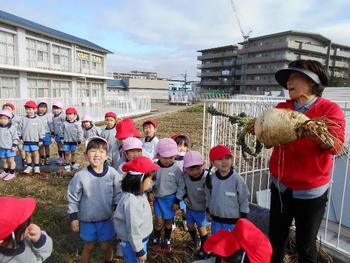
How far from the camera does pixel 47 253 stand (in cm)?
210

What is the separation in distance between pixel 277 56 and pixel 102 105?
48050mm

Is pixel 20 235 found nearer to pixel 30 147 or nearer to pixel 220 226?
pixel 220 226

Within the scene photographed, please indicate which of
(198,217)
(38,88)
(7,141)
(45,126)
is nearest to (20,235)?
(198,217)

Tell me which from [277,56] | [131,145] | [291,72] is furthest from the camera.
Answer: [277,56]

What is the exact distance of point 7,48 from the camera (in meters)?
20.0

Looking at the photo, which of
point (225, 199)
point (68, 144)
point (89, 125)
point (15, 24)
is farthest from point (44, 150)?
point (15, 24)

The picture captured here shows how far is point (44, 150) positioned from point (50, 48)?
62.5 ft

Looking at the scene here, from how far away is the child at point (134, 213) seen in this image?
2.63 m

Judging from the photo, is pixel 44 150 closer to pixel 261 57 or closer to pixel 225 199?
pixel 225 199

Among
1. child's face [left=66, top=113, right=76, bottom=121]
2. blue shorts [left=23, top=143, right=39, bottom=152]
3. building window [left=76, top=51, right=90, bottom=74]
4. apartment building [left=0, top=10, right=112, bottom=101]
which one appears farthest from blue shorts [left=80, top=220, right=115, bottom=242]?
building window [left=76, top=51, right=90, bottom=74]

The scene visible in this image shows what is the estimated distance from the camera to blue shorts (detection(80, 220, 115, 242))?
3.02 m

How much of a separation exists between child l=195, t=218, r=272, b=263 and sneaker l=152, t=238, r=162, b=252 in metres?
1.85

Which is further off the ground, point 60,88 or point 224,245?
point 60,88

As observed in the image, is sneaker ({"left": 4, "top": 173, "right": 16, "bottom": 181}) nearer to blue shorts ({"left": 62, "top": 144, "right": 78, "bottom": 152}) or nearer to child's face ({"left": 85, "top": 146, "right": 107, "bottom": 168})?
blue shorts ({"left": 62, "top": 144, "right": 78, "bottom": 152})
